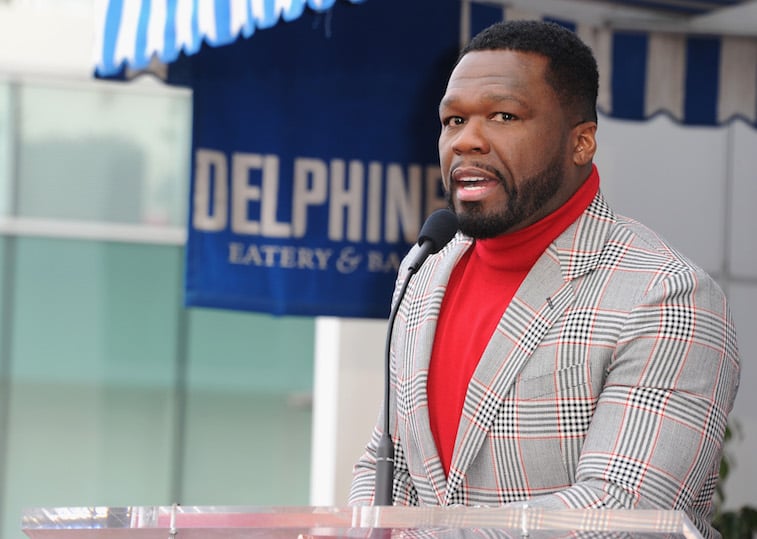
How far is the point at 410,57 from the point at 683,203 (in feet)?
7.62

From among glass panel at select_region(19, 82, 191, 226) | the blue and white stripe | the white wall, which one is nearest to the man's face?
the blue and white stripe

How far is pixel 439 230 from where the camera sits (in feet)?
9.55

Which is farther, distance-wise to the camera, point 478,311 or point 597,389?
point 478,311

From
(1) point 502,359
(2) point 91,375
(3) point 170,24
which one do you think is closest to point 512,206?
(1) point 502,359

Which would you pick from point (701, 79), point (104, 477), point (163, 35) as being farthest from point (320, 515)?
point (104, 477)

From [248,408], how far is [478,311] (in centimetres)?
590

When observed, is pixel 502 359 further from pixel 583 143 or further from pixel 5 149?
pixel 5 149

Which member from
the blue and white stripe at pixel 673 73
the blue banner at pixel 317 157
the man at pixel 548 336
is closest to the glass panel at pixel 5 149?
the blue banner at pixel 317 157

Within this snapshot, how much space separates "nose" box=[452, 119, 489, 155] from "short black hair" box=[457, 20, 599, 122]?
0.61ft

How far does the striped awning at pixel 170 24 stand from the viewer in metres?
4.53

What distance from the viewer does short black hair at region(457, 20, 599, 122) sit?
2826 millimetres

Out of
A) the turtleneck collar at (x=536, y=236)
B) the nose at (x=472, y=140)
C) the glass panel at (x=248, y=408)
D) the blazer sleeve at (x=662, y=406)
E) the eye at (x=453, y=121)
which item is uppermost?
the eye at (x=453, y=121)

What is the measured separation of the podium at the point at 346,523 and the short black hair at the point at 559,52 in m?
1.07

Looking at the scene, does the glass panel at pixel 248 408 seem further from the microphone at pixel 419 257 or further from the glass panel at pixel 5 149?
the microphone at pixel 419 257
